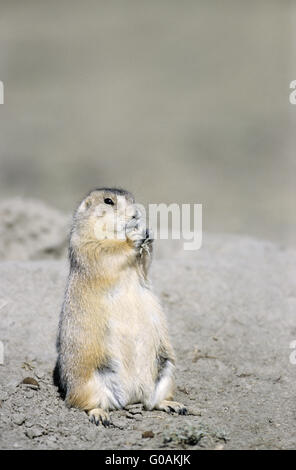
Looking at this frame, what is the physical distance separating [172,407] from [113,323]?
805 millimetres

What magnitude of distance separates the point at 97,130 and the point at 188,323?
1537 centimetres

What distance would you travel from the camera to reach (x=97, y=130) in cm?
2241

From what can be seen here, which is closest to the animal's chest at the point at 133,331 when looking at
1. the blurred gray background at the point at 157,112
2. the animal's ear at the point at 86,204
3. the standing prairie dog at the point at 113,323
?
the standing prairie dog at the point at 113,323

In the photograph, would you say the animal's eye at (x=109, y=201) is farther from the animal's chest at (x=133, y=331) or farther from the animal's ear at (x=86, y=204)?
the animal's chest at (x=133, y=331)

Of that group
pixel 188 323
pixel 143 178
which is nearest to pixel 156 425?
pixel 188 323

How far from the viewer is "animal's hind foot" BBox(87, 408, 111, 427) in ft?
18.6

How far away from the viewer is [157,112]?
23.6m

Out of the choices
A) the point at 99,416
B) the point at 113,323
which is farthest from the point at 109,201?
the point at 99,416

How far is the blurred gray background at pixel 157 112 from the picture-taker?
1678 centimetres

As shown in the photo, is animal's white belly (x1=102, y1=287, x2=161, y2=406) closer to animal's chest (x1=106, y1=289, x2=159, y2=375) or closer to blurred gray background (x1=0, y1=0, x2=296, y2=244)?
animal's chest (x1=106, y1=289, x2=159, y2=375)

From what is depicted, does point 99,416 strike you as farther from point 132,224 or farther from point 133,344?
point 132,224

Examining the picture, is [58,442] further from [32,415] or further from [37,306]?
[37,306]

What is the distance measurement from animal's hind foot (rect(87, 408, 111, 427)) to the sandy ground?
7cm

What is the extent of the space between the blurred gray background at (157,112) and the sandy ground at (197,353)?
442cm
